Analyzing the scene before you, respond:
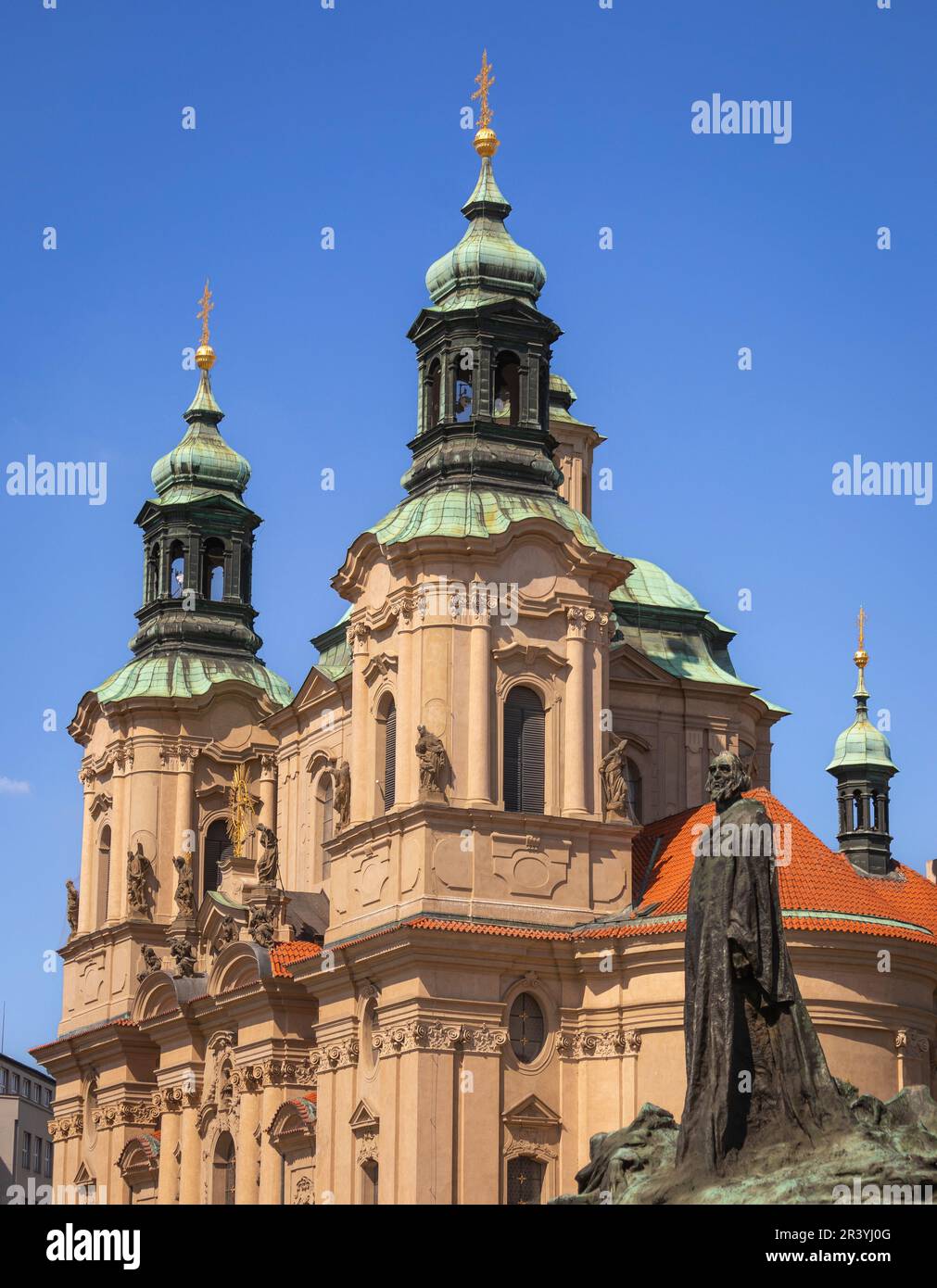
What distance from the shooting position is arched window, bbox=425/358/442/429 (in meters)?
51.2

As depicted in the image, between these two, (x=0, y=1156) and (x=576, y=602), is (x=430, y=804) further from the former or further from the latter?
(x=0, y=1156)

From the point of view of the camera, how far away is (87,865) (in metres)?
62.7

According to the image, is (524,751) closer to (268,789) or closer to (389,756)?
(389,756)

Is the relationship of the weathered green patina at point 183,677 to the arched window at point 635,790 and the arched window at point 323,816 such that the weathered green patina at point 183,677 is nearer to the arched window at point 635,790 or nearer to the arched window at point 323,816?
the arched window at point 323,816

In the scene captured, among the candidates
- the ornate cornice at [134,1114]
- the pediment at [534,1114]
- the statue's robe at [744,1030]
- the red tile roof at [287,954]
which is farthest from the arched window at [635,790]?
the statue's robe at [744,1030]

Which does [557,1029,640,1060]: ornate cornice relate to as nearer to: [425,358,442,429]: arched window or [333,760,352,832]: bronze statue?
[333,760,352,832]: bronze statue

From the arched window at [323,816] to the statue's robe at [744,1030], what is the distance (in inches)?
1572

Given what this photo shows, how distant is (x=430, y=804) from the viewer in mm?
45938

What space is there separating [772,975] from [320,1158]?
32.0m

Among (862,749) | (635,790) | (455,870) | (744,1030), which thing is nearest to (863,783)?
(862,749)

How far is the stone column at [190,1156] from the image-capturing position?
54.8m
